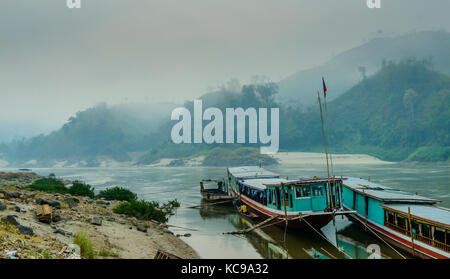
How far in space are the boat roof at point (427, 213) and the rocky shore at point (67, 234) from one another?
8305 millimetres

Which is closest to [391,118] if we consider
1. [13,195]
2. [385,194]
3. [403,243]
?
[385,194]

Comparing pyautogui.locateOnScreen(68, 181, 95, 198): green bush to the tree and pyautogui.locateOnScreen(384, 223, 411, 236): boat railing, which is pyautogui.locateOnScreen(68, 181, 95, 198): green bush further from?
the tree

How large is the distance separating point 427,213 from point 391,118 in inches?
→ 4628

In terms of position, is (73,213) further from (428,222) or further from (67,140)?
(67,140)

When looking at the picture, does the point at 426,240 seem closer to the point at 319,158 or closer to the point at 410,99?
the point at 319,158

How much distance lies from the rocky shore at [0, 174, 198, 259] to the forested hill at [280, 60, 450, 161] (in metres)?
85.3

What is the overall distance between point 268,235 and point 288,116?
118330mm

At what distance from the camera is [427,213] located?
1077cm

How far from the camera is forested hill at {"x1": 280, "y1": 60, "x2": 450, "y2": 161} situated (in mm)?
92062

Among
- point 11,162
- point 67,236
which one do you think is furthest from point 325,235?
point 11,162

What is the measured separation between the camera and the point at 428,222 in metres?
9.84
